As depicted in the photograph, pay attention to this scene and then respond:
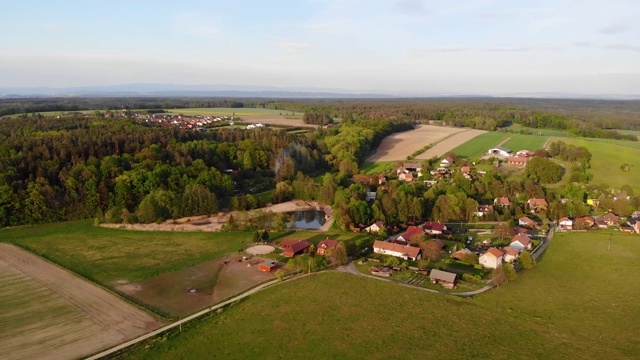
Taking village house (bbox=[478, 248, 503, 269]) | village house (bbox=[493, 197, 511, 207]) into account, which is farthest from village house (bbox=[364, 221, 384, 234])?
village house (bbox=[493, 197, 511, 207])

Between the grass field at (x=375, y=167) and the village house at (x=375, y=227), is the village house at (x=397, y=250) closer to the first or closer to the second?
the village house at (x=375, y=227)

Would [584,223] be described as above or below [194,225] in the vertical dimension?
above

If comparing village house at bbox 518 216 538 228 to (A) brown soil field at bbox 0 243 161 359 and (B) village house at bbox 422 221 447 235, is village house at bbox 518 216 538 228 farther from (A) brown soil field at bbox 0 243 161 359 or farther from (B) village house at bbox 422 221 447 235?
(A) brown soil field at bbox 0 243 161 359

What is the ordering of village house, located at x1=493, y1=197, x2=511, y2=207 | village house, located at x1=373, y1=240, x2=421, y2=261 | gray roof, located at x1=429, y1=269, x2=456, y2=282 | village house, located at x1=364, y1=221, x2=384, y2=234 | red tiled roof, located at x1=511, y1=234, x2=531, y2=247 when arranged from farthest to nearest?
village house, located at x1=493, y1=197, x2=511, y2=207
village house, located at x1=364, y1=221, x2=384, y2=234
red tiled roof, located at x1=511, y1=234, x2=531, y2=247
village house, located at x1=373, y1=240, x2=421, y2=261
gray roof, located at x1=429, y1=269, x2=456, y2=282

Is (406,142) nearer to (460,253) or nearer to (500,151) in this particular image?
→ (500,151)

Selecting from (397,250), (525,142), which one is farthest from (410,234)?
(525,142)
